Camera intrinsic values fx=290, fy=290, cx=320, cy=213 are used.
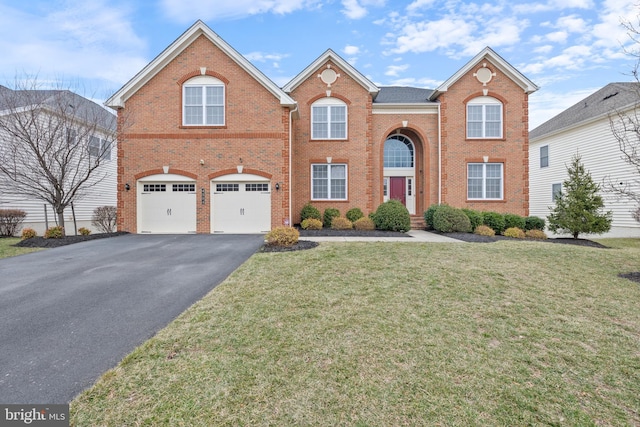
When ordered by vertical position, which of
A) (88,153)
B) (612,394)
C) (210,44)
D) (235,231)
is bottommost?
(612,394)

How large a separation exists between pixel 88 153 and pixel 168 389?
1214 cm

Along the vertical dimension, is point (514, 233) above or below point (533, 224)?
below

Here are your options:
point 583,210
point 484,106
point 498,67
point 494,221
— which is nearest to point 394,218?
point 494,221

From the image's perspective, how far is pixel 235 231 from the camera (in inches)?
514

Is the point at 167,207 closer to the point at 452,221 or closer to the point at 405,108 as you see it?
the point at 452,221

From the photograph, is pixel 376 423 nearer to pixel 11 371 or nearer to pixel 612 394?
pixel 612 394

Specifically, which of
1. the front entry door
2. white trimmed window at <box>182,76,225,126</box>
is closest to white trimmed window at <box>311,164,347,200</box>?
the front entry door

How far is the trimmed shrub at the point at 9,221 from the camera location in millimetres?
12812

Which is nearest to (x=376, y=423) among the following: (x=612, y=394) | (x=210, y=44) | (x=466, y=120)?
(x=612, y=394)

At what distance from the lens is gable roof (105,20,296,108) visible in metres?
12.7

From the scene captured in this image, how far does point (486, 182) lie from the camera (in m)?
16.0

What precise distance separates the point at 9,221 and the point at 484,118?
23796mm

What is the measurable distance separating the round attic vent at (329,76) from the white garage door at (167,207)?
8.73 meters

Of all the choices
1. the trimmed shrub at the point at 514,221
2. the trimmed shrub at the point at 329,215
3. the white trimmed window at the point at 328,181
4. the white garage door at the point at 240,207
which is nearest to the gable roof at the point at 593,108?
the trimmed shrub at the point at 514,221
